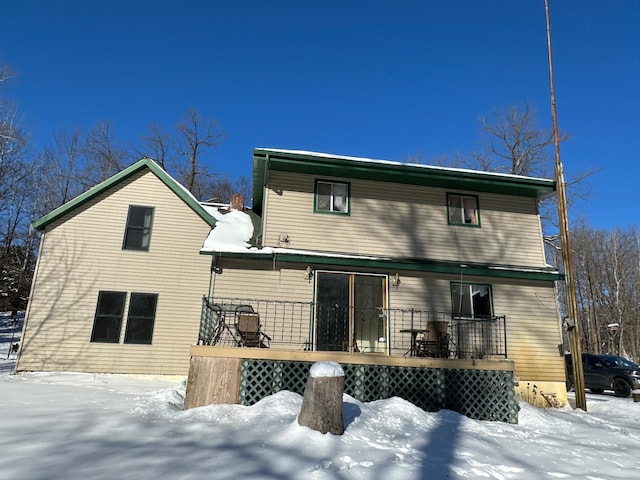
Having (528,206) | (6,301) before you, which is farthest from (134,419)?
(6,301)

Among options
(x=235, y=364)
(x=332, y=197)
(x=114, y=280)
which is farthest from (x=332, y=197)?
(x=114, y=280)

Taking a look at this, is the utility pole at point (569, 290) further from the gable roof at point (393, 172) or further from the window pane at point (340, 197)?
the window pane at point (340, 197)

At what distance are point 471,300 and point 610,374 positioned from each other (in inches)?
352

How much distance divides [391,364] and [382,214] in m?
4.64

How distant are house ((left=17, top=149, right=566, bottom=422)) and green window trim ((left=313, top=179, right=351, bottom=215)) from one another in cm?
3

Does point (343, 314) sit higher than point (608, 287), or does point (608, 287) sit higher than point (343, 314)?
point (608, 287)

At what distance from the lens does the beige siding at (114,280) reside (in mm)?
10773

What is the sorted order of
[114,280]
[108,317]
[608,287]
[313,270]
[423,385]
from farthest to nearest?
[608,287]
[114,280]
[108,317]
[313,270]
[423,385]

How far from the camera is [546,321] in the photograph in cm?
1073

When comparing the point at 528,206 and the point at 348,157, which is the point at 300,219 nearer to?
the point at 348,157

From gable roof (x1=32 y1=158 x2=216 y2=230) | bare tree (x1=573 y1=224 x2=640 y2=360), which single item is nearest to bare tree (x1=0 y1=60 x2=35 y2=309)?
gable roof (x1=32 y1=158 x2=216 y2=230)

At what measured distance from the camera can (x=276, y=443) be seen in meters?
4.66

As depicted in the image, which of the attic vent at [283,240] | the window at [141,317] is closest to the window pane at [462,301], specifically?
the attic vent at [283,240]

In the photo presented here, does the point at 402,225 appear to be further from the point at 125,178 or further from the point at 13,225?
the point at 13,225
